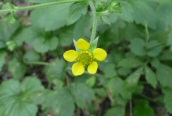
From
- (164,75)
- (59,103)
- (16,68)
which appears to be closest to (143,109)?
(164,75)

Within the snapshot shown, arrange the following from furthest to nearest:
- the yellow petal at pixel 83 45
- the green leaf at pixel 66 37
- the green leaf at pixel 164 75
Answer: the green leaf at pixel 66 37 → the green leaf at pixel 164 75 → the yellow petal at pixel 83 45

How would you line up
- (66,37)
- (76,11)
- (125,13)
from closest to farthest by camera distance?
1. (76,11)
2. (125,13)
3. (66,37)

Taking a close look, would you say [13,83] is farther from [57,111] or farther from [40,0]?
[40,0]

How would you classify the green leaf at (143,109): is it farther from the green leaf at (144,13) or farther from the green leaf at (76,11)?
the green leaf at (76,11)

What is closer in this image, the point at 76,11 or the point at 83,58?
the point at 83,58

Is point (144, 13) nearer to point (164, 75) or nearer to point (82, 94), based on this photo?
point (164, 75)

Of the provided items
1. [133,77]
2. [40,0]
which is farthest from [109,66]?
[40,0]

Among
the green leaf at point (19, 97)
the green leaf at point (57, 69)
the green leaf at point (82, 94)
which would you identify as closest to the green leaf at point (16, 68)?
the green leaf at point (19, 97)
